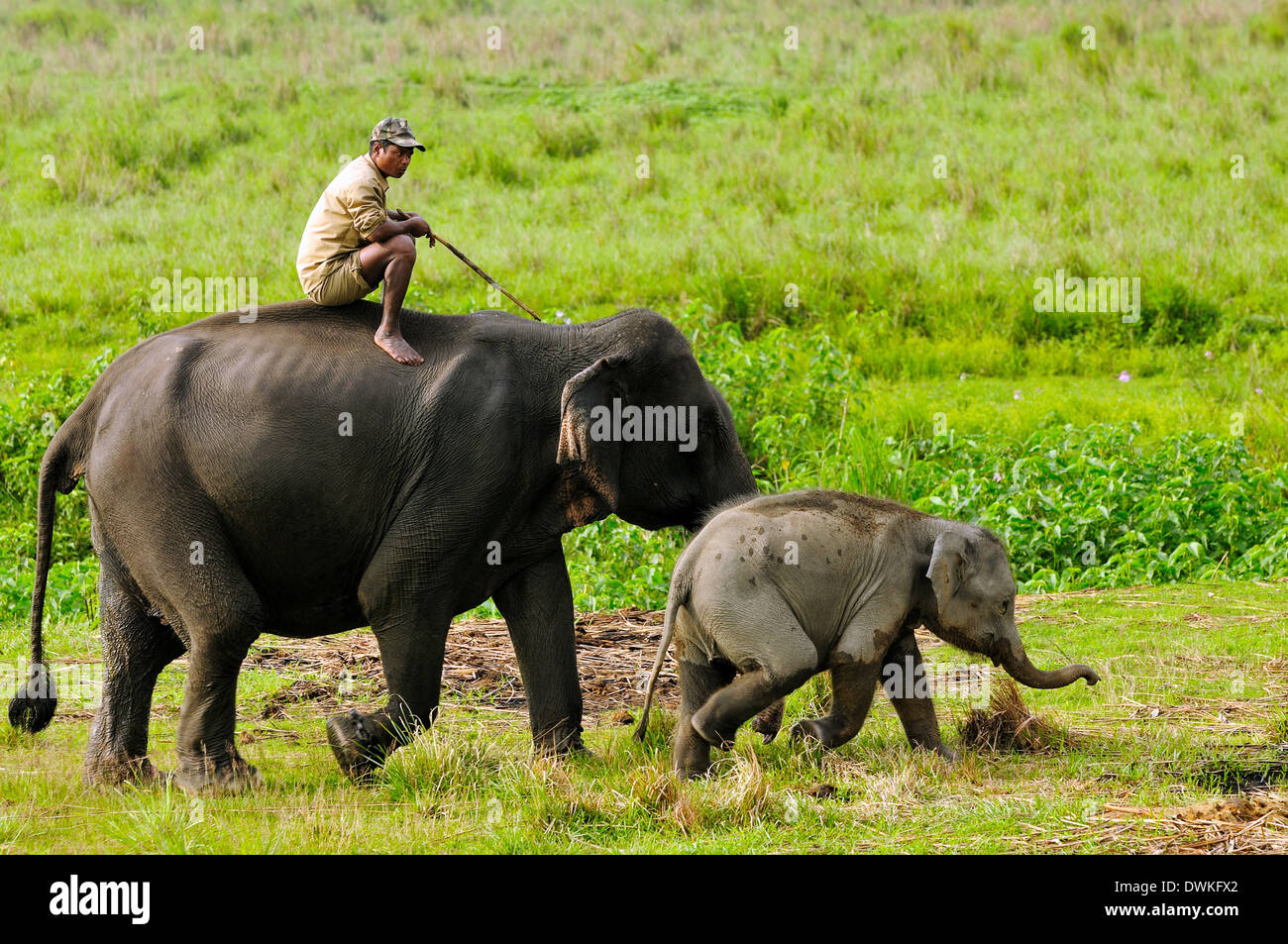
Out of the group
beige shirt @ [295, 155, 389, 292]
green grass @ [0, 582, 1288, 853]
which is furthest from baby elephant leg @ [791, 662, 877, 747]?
beige shirt @ [295, 155, 389, 292]

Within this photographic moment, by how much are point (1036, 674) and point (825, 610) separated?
3.47 ft

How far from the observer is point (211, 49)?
77.5 feet

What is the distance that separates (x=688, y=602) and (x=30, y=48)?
20470mm

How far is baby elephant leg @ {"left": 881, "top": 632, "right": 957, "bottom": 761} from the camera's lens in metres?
7.01

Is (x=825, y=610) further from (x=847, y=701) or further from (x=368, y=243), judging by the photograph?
→ (x=368, y=243)

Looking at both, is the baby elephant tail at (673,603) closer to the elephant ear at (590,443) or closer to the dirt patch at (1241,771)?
the elephant ear at (590,443)

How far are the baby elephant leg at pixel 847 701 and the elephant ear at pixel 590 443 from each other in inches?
47.7

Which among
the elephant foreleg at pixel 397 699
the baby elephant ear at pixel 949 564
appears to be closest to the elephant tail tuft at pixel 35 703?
the elephant foreleg at pixel 397 699

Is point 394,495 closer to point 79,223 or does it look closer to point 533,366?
point 533,366

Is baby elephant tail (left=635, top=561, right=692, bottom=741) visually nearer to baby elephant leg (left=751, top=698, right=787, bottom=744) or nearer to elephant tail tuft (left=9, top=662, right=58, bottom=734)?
baby elephant leg (left=751, top=698, right=787, bottom=744)

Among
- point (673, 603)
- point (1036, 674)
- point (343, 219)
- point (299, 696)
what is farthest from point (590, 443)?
point (299, 696)

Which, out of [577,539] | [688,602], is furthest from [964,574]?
[577,539]

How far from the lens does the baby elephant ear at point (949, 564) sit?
6.90 meters

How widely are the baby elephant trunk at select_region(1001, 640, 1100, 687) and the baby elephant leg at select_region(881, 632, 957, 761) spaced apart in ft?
1.37
